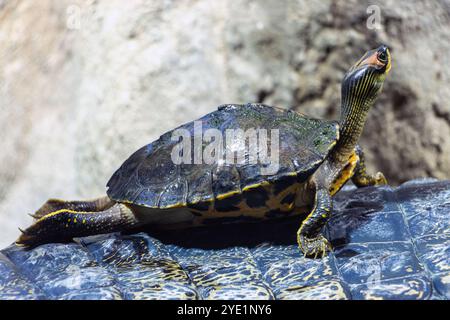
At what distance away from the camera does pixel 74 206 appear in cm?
288

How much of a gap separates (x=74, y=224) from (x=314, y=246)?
1.07 metres

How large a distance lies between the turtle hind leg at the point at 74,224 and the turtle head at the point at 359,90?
1.08m

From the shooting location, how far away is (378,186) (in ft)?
10.6

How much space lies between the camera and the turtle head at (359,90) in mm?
2697

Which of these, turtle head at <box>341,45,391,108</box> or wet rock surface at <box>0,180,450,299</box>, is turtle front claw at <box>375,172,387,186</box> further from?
turtle head at <box>341,45,391,108</box>

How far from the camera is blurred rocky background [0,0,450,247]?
416 centimetres

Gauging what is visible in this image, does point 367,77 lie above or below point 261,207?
above

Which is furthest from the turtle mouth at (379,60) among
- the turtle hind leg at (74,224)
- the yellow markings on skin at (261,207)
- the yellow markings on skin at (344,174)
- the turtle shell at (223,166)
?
the turtle hind leg at (74,224)

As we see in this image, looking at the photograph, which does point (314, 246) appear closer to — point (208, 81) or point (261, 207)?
point (261, 207)

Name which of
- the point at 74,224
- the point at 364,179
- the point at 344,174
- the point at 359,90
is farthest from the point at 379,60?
the point at 74,224

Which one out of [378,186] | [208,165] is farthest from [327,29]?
[208,165]

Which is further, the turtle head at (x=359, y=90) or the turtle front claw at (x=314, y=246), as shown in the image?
the turtle head at (x=359, y=90)

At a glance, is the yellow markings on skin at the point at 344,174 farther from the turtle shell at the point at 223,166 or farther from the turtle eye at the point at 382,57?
the turtle eye at the point at 382,57
